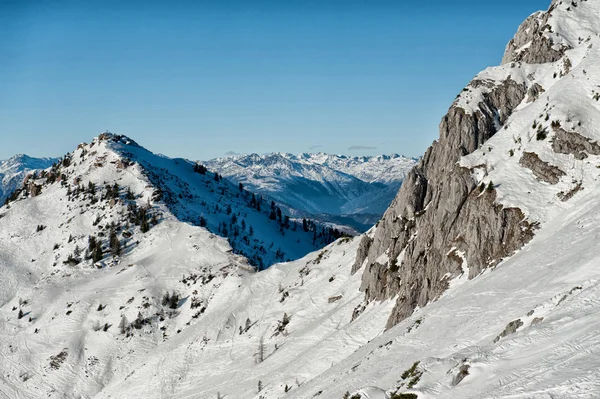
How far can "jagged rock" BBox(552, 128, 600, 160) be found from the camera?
5950 cm

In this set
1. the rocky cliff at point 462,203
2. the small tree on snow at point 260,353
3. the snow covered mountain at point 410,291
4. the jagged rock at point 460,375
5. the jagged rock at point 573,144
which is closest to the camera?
the jagged rock at point 460,375

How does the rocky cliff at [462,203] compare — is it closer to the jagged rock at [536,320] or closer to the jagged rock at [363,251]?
the jagged rock at [363,251]

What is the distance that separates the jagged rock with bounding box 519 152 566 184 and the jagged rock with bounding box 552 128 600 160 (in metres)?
2.45

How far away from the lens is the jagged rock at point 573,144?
59500 mm

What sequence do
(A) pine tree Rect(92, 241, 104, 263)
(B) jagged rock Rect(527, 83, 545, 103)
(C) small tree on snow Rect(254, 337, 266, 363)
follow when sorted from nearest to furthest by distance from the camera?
(B) jagged rock Rect(527, 83, 545, 103) → (C) small tree on snow Rect(254, 337, 266, 363) → (A) pine tree Rect(92, 241, 104, 263)

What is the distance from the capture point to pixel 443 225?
217ft

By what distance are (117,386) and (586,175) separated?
8719 centimetres

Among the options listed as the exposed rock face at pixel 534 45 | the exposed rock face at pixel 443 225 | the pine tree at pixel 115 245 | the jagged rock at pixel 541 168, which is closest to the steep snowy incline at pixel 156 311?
the pine tree at pixel 115 245

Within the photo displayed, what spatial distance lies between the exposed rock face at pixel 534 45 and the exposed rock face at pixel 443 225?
334 inches

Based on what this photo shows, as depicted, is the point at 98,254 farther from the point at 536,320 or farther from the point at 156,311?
the point at 536,320

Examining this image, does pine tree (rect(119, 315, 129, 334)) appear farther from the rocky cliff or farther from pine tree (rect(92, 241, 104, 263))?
the rocky cliff

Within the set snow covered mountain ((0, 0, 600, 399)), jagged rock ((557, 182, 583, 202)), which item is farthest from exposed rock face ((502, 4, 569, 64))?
jagged rock ((557, 182, 583, 202))

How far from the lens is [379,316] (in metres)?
68.4

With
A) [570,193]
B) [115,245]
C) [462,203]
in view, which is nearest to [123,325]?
[115,245]
